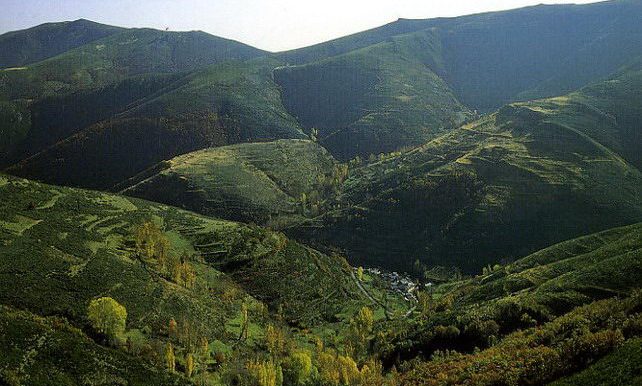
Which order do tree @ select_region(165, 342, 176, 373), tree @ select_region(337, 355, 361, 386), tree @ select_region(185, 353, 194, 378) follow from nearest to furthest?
tree @ select_region(165, 342, 176, 373)
tree @ select_region(185, 353, 194, 378)
tree @ select_region(337, 355, 361, 386)

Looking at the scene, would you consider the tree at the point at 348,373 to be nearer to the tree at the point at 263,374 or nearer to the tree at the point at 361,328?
the tree at the point at 263,374

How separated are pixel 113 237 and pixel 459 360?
130627 millimetres

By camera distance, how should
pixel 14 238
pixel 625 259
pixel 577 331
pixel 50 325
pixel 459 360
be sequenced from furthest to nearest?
pixel 14 238 < pixel 625 259 < pixel 50 325 < pixel 459 360 < pixel 577 331

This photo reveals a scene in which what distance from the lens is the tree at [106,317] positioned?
111 m

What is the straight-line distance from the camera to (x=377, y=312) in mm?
190250

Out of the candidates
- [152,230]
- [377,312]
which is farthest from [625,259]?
[152,230]

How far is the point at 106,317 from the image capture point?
112m

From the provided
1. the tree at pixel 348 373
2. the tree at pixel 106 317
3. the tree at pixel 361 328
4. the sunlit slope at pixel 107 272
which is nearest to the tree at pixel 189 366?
the tree at pixel 106 317

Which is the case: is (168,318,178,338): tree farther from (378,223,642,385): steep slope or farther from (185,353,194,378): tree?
(378,223,642,385): steep slope

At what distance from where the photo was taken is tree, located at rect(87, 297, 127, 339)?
111 meters

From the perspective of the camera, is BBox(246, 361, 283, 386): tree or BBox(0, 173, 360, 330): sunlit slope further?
BBox(0, 173, 360, 330): sunlit slope

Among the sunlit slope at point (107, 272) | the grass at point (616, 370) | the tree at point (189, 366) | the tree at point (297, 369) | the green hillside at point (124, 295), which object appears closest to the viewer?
the grass at point (616, 370)

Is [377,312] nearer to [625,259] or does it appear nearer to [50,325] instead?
[625,259]

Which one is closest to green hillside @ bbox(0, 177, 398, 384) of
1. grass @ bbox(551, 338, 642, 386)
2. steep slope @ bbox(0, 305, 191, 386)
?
steep slope @ bbox(0, 305, 191, 386)
